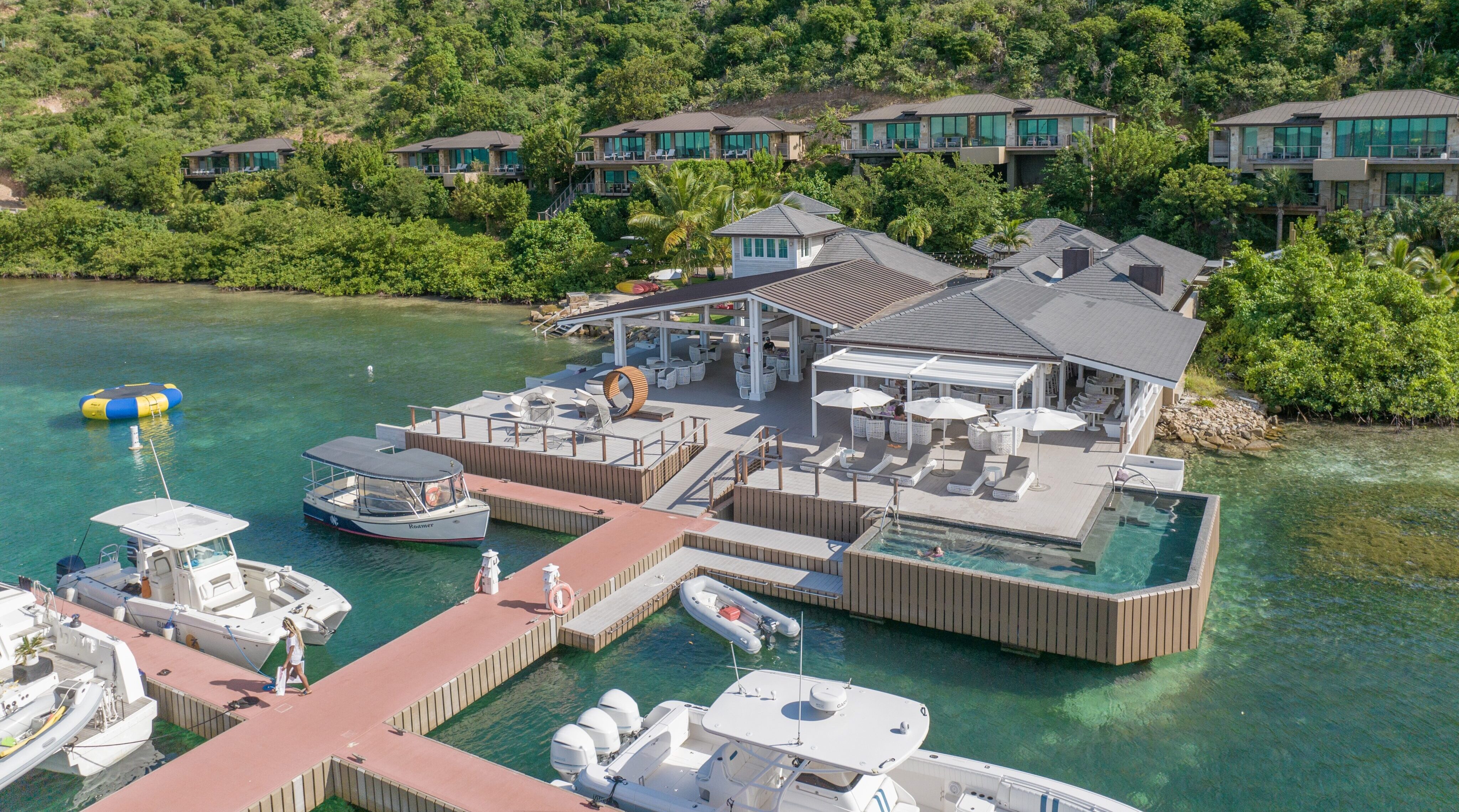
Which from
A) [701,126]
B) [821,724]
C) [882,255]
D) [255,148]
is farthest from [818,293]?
[255,148]

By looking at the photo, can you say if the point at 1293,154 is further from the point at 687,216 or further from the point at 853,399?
the point at 853,399

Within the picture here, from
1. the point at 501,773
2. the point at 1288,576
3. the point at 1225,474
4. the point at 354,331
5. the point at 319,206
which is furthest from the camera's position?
the point at 319,206

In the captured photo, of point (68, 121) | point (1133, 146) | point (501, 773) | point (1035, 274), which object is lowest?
point (501, 773)

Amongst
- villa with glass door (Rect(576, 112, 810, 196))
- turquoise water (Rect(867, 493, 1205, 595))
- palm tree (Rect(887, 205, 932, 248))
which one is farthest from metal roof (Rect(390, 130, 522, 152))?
turquoise water (Rect(867, 493, 1205, 595))

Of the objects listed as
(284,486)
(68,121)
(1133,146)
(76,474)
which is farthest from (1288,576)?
(68,121)

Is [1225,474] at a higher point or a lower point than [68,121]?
lower

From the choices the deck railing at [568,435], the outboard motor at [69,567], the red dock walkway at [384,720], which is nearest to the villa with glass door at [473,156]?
the deck railing at [568,435]

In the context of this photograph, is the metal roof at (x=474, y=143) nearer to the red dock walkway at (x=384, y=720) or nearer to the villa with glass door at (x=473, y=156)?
the villa with glass door at (x=473, y=156)

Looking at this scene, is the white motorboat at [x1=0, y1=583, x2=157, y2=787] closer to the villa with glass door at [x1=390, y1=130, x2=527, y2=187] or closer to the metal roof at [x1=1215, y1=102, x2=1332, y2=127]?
the metal roof at [x1=1215, y1=102, x2=1332, y2=127]

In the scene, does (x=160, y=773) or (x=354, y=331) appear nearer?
(x=160, y=773)

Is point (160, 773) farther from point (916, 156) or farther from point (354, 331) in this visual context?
point (916, 156)
